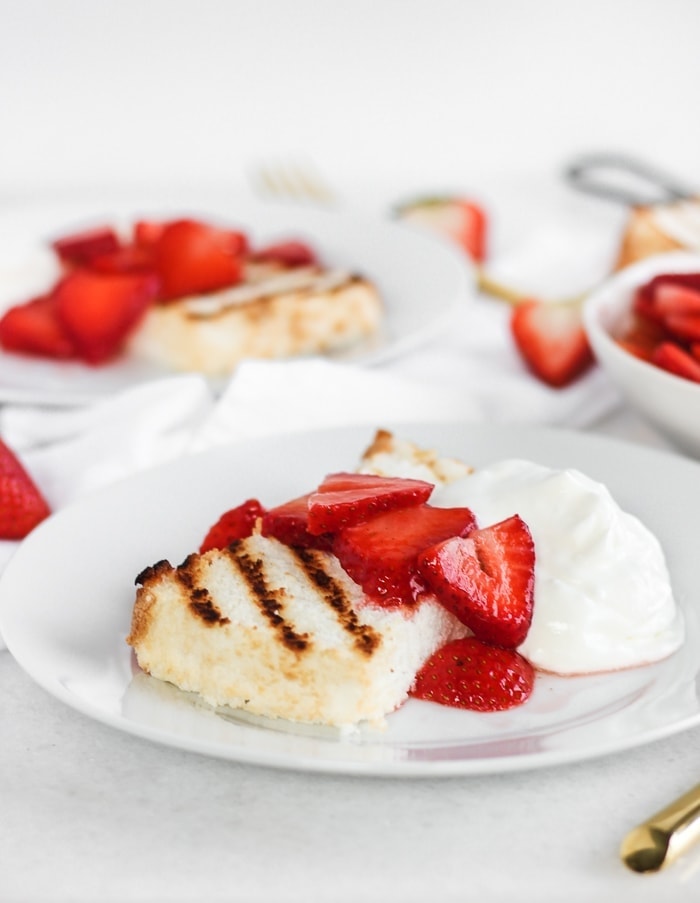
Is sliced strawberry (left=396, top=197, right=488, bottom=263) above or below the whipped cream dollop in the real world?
below

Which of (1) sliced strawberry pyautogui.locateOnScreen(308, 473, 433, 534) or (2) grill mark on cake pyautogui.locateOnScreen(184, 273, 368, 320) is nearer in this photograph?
(1) sliced strawberry pyautogui.locateOnScreen(308, 473, 433, 534)

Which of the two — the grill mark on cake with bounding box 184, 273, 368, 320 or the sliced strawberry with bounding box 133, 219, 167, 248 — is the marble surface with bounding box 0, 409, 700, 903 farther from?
the sliced strawberry with bounding box 133, 219, 167, 248

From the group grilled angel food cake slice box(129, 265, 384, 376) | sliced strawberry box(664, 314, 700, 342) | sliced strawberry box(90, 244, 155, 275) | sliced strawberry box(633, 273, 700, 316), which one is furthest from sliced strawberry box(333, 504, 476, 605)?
sliced strawberry box(90, 244, 155, 275)

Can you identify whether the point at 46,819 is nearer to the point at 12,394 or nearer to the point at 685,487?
the point at 685,487

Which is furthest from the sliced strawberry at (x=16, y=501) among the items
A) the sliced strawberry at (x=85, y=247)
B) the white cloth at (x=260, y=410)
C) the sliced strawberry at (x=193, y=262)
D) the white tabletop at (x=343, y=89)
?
the white tabletop at (x=343, y=89)

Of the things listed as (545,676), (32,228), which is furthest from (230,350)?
(545,676)

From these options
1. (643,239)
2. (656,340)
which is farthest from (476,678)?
(643,239)

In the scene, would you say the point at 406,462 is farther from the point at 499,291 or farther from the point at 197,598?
the point at 499,291
